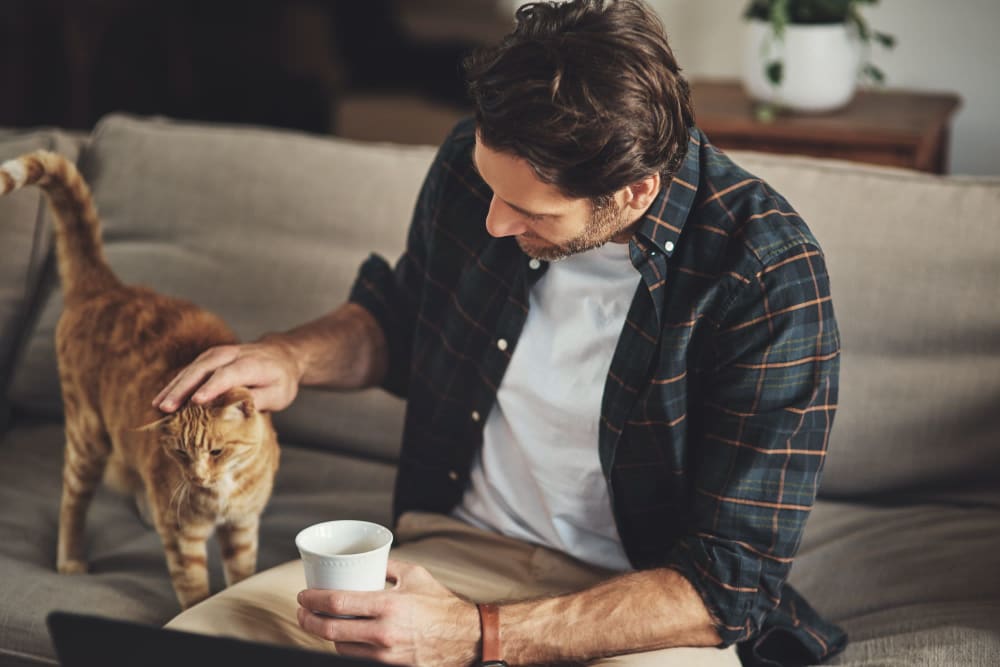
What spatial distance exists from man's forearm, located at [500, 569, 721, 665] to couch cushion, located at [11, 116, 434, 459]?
60 cm

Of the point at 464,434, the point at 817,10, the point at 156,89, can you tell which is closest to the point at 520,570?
the point at 464,434

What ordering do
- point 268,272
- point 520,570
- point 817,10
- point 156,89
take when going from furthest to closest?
point 156,89 → point 817,10 → point 268,272 → point 520,570

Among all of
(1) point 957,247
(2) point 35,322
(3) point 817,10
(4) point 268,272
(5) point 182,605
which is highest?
(3) point 817,10

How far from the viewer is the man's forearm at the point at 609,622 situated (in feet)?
3.74

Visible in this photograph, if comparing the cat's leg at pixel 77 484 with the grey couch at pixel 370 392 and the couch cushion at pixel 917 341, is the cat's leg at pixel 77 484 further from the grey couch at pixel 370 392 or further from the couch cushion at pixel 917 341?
the couch cushion at pixel 917 341

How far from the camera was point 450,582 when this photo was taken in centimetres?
131

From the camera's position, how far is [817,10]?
2072 millimetres

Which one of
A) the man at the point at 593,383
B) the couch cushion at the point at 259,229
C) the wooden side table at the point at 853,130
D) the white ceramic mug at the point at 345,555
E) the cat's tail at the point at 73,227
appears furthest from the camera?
the wooden side table at the point at 853,130

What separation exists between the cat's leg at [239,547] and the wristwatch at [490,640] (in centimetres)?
37

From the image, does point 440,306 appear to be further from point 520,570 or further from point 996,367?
point 996,367

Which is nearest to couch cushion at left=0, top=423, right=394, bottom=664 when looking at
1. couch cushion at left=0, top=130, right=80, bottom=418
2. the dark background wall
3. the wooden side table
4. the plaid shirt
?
couch cushion at left=0, top=130, right=80, bottom=418

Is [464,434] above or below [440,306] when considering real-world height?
below

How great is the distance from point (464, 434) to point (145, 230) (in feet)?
2.62

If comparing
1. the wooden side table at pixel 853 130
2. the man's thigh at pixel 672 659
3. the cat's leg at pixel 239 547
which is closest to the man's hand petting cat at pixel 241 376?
the cat's leg at pixel 239 547
